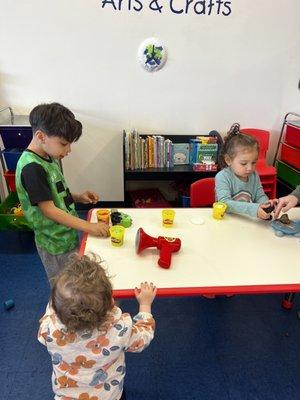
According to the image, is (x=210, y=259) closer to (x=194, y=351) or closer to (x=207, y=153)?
(x=194, y=351)

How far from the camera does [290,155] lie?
327cm

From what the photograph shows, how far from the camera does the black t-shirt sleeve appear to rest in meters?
1.33

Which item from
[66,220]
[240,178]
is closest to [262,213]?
[240,178]

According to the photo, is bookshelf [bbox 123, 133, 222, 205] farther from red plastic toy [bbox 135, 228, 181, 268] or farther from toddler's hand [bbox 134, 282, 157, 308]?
toddler's hand [bbox 134, 282, 157, 308]

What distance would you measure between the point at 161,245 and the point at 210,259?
217 millimetres

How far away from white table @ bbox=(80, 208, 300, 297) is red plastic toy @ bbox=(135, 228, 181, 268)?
3 centimetres

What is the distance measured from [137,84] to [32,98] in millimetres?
1011

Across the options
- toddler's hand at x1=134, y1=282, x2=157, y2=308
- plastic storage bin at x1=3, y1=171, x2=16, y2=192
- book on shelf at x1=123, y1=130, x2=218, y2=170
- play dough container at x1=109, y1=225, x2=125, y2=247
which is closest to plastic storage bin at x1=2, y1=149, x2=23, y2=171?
plastic storage bin at x1=3, y1=171, x2=16, y2=192

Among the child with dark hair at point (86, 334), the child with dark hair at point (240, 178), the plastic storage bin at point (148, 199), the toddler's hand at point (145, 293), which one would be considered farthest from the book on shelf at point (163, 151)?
the child with dark hair at point (86, 334)

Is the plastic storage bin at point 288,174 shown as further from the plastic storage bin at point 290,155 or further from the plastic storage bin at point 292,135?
the plastic storage bin at point 292,135

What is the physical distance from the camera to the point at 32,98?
9.75ft

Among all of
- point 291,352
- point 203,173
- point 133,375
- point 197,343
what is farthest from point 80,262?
point 203,173

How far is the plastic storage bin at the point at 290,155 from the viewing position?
3170mm

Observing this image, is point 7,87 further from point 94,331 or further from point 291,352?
point 291,352
